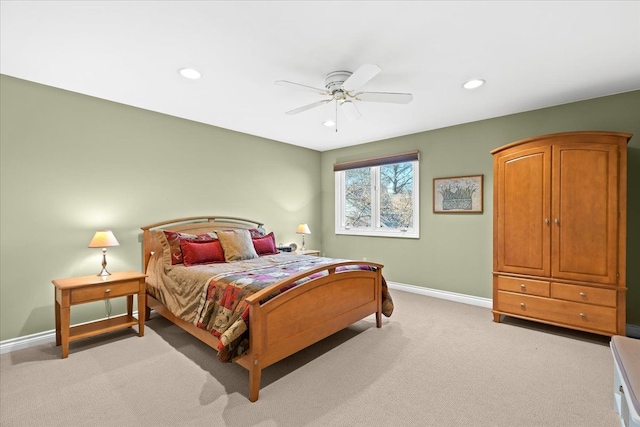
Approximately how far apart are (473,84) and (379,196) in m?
2.64

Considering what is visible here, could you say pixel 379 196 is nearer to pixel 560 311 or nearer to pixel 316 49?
pixel 560 311

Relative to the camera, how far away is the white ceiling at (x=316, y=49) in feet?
6.20

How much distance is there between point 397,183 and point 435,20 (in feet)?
10.8

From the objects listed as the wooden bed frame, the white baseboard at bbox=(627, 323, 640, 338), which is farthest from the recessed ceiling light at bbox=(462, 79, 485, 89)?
the white baseboard at bbox=(627, 323, 640, 338)

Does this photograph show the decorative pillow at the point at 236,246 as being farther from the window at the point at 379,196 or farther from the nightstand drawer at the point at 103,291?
the window at the point at 379,196

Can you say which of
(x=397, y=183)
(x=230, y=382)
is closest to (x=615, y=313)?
(x=397, y=183)

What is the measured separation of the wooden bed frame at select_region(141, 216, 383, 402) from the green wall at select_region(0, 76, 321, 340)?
18.6 inches

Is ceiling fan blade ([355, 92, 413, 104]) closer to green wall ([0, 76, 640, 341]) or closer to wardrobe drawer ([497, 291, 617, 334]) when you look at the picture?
green wall ([0, 76, 640, 341])

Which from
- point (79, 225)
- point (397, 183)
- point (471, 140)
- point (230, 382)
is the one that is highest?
point (471, 140)

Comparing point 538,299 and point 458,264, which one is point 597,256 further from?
point 458,264

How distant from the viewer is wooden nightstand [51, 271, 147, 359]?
263cm

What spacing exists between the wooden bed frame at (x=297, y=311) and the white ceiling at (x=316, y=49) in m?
1.75

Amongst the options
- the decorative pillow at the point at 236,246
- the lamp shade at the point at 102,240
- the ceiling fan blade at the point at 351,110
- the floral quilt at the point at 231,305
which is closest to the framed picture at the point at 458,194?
the ceiling fan blade at the point at 351,110

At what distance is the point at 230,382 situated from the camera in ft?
7.46
